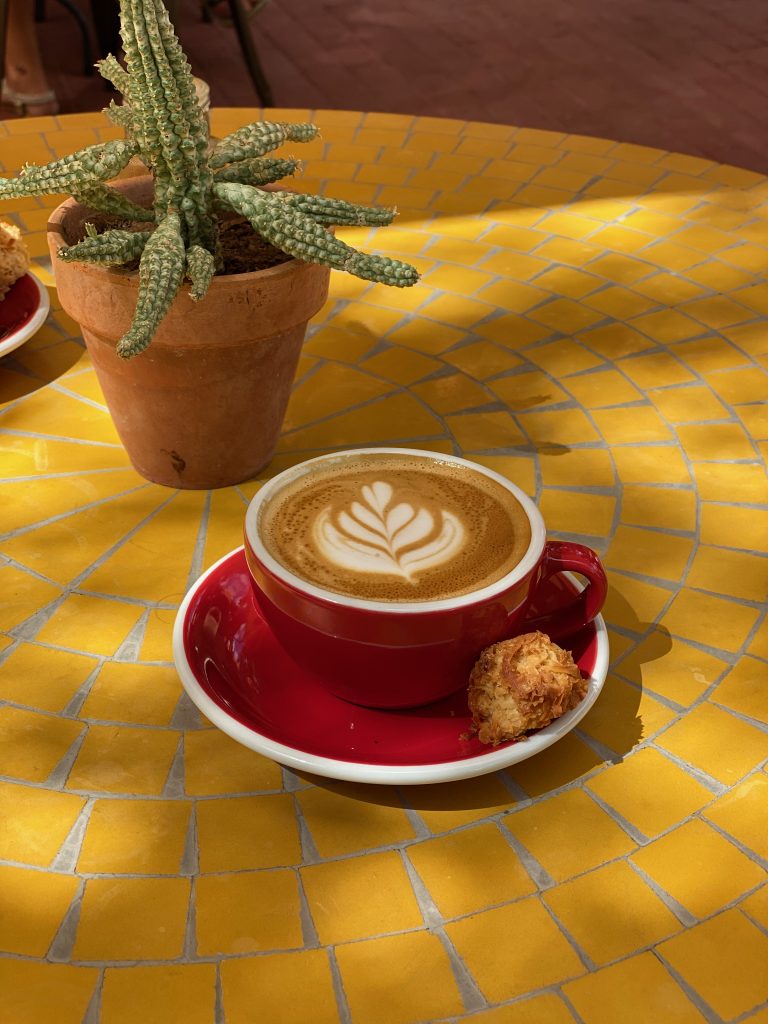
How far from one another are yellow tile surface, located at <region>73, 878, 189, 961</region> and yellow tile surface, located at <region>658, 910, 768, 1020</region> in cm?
29

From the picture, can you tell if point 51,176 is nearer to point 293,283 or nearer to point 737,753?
point 293,283

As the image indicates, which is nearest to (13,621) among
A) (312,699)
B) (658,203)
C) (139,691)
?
(139,691)

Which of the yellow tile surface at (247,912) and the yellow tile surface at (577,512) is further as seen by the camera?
the yellow tile surface at (577,512)

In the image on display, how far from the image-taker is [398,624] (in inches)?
29.2

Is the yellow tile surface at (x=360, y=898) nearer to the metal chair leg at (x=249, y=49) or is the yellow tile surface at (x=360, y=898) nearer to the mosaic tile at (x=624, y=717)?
the mosaic tile at (x=624, y=717)

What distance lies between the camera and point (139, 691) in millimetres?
858

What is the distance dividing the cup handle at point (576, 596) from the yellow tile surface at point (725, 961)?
24cm

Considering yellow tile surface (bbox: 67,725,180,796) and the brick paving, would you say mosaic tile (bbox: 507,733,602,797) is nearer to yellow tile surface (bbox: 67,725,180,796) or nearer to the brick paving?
yellow tile surface (bbox: 67,725,180,796)

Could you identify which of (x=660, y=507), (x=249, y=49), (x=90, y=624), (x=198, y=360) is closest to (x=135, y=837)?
(x=90, y=624)

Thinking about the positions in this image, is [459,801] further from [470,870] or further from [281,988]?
[281,988]

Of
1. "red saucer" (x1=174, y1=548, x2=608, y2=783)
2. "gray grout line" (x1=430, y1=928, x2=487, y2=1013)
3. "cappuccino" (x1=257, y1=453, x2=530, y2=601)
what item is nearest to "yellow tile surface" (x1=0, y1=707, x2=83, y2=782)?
"red saucer" (x1=174, y1=548, x2=608, y2=783)

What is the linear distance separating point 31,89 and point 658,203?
2.64 meters

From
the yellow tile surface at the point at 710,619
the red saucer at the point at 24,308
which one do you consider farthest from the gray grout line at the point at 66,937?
the red saucer at the point at 24,308

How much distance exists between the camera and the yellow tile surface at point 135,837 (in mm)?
708
